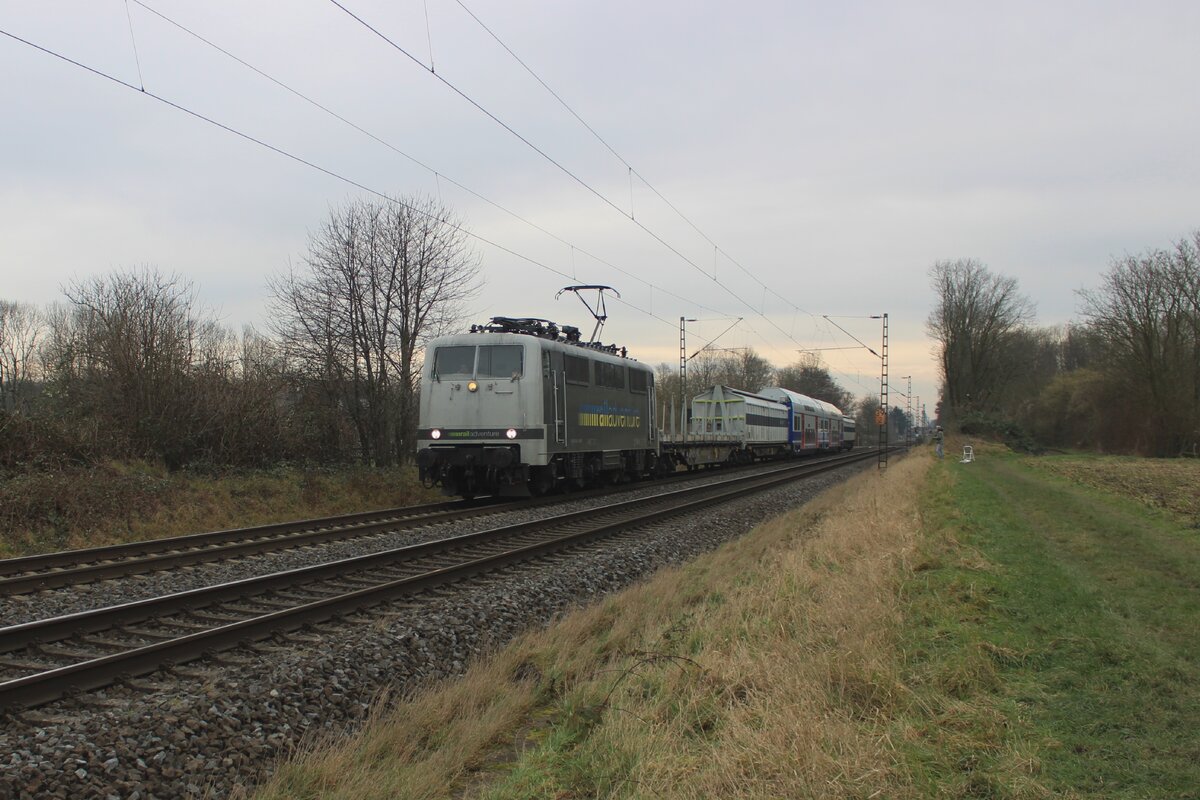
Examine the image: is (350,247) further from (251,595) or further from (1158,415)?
(1158,415)

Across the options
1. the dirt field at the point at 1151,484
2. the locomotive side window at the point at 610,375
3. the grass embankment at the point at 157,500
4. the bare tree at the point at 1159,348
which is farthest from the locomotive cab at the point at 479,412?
the bare tree at the point at 1159,348

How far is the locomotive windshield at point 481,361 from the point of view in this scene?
52.4 feet

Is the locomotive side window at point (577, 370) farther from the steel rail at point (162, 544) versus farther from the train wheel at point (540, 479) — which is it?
the steel rail at point (162, 544)

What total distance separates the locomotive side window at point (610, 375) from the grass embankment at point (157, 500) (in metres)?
4.86

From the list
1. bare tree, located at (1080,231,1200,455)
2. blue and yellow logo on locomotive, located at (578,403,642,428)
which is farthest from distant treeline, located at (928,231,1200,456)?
blue and yellow logo on locomotive, located at (578,403,642,428)

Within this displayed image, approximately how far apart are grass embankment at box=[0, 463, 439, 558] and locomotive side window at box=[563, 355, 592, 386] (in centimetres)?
444

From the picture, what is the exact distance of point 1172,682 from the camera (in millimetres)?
4660

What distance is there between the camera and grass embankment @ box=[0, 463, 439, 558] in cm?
1149

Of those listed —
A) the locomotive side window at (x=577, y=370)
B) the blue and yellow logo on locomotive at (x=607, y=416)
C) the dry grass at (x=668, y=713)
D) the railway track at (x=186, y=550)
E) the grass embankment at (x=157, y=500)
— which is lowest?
the dry grass at (x=668, y=713)

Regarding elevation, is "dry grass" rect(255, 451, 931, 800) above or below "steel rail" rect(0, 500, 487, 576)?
below

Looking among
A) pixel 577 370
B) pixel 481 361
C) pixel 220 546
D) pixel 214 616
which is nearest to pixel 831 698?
pixel 214 616

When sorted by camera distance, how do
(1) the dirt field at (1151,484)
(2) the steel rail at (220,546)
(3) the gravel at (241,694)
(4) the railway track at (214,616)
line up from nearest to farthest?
(3) the gravel at (241,694) → (4) the railway track at (214,616) → (2) the steel rail at (220,546) → (1) the dirt field at (1151,484)

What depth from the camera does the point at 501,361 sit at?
1603 cm

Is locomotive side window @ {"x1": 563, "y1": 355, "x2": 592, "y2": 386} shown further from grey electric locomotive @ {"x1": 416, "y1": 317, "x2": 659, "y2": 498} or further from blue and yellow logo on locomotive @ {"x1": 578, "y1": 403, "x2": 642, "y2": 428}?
blue and yellow logo on locomotive @ {"x1": 578, "y1": 403, "x2": 642, "y2": 428}
